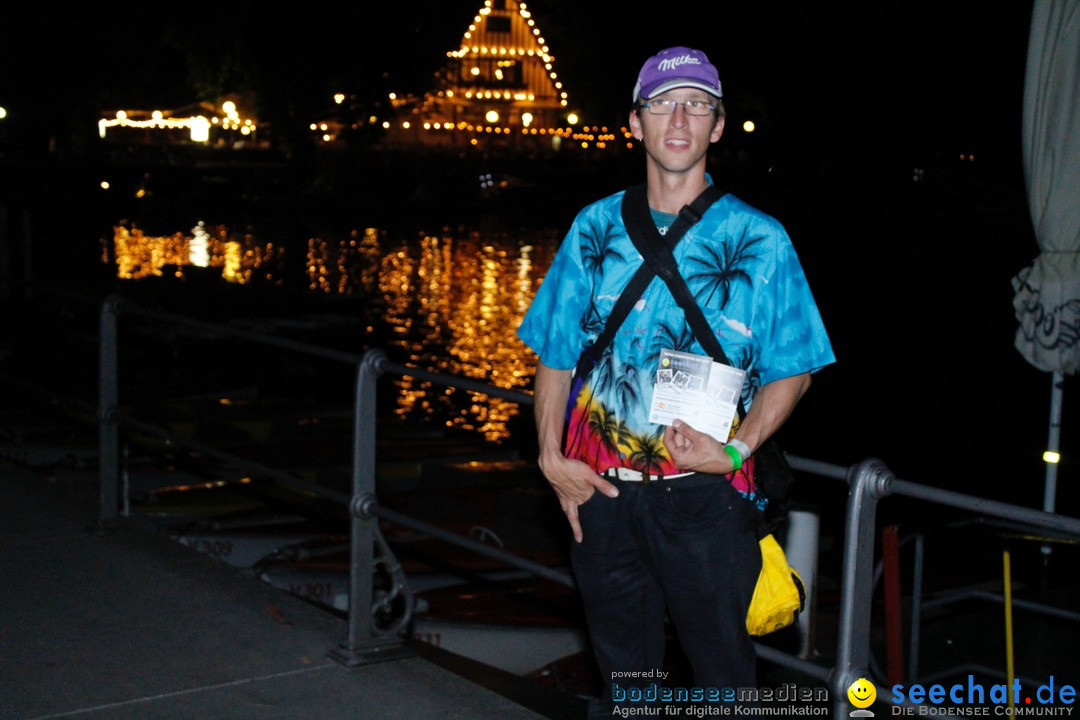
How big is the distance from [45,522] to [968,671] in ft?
15.9

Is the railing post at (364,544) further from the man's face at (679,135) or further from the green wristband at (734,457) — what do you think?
the green wristband at (734,457)

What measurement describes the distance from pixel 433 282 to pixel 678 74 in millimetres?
30812

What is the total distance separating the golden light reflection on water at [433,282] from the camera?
21422mm

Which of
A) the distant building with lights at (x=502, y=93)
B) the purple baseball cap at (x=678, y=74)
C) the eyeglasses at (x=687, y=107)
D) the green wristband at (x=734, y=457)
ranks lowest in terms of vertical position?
the green wristband at (x=734, y=457)

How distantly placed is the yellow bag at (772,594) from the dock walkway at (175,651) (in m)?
1.38

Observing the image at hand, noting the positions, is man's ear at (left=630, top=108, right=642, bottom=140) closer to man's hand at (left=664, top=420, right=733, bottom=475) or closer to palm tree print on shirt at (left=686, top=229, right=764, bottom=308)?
palm tree print on shirt at (left=686, top=229, right=764, bottom=308)

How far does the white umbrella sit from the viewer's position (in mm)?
6391

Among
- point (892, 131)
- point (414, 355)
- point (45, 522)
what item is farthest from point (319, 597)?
point (892, 131)

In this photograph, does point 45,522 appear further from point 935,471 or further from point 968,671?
point 935,471

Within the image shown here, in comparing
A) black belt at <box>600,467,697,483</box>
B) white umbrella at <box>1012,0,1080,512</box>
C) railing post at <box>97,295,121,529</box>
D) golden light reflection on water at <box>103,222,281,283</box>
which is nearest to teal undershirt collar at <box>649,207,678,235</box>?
black belt at <box>600,467,697,483</box>

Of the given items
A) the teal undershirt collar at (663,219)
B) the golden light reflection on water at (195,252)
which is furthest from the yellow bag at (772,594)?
the golden light reflection on water at (195,252)

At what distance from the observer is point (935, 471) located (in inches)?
714

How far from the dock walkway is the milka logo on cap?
2.29 meters

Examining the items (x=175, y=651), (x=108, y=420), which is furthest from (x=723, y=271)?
(x=108, y=420)
